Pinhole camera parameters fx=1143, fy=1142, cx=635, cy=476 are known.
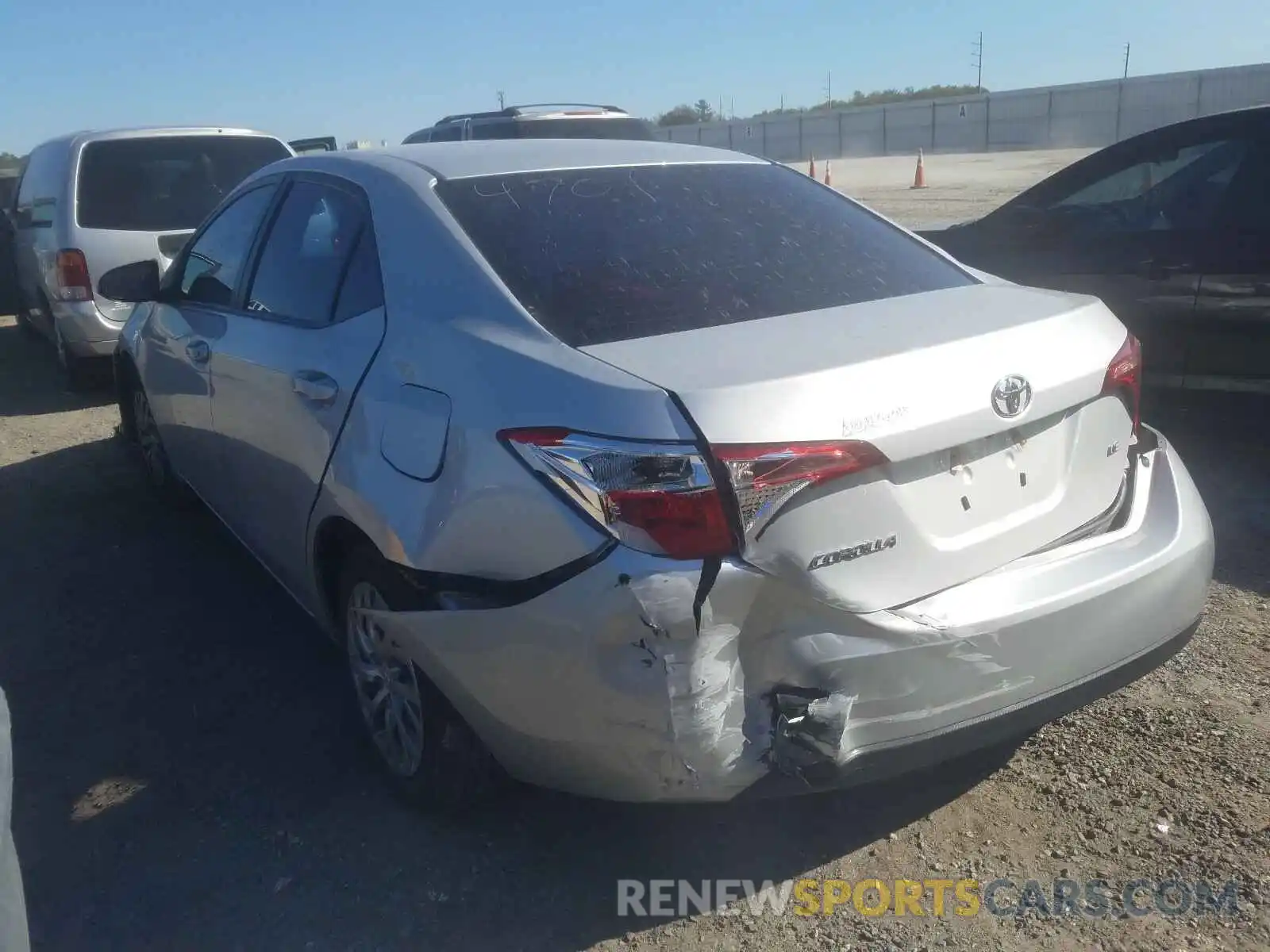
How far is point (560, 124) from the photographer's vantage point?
10.8 metres

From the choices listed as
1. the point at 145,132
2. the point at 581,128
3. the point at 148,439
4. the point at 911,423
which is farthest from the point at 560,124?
the point at 911,423

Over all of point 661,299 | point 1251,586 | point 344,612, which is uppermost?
point 661,299

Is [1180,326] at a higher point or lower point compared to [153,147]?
lower

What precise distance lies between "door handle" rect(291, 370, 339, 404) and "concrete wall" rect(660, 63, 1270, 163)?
3877cm

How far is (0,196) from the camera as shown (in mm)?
13898

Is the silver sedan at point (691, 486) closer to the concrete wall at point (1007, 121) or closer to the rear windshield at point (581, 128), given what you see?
the rear windshield at point (581, 128)

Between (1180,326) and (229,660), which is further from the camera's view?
(1180,326)

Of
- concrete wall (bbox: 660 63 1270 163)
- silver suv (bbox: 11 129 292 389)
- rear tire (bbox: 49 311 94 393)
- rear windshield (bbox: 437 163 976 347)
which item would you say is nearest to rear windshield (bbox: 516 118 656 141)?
silver suv (bbox: 11 129 292 389)

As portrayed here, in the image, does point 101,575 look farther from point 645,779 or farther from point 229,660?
point 645,779

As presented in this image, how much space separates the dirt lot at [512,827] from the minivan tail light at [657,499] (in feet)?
3.25

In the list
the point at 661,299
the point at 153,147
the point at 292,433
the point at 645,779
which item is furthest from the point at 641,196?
the point at 153,147

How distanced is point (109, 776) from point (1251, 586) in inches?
153

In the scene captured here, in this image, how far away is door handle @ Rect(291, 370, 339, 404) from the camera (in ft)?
9.85

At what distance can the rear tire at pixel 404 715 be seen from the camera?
280 cm
